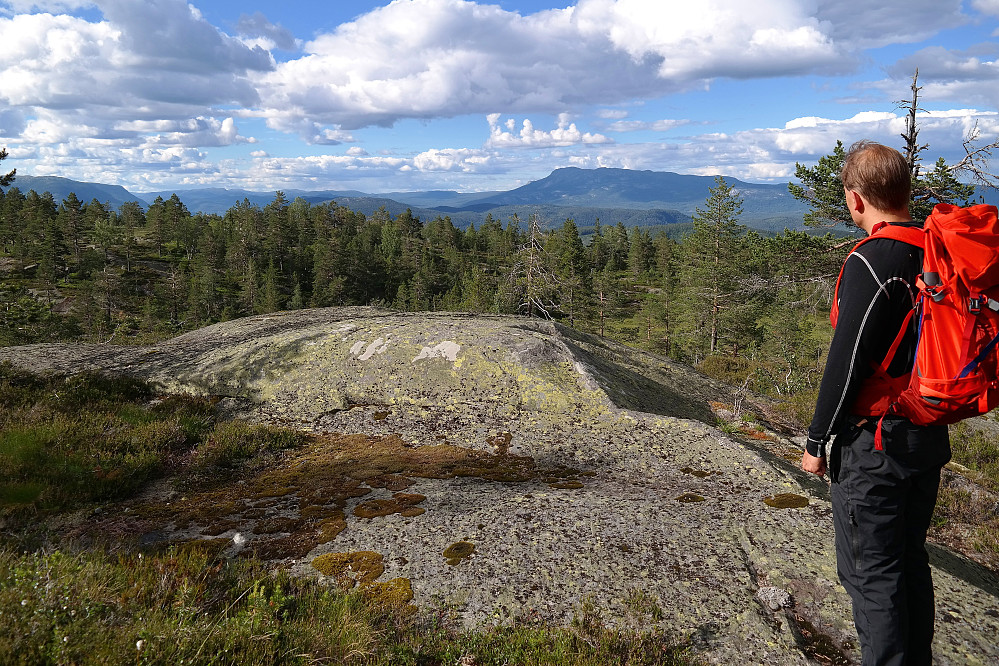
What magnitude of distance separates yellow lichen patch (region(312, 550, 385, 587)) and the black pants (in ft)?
14.1

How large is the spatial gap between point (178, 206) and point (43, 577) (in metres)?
149

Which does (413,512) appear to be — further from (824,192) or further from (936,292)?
(824,192)

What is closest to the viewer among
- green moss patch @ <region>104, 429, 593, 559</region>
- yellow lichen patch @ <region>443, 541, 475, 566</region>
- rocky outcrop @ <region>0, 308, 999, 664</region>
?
rocky outcrop @ <region>0, 308, 999, 664</region>

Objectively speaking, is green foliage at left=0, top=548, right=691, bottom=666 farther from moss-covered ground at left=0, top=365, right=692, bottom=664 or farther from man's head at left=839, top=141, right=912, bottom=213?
man's head at left=839, top=141, right=912, bottom=213

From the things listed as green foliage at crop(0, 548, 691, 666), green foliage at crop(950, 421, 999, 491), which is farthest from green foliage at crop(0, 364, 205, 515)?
green foliage at crop(950, 421, 999, 491)

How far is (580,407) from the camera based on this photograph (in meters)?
9.83

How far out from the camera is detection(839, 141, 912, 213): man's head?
345 centimetres

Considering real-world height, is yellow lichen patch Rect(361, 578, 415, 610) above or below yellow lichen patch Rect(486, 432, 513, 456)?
above

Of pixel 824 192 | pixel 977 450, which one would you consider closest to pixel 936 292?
pixel 977 450

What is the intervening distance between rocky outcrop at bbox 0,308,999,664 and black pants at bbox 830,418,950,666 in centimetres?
82

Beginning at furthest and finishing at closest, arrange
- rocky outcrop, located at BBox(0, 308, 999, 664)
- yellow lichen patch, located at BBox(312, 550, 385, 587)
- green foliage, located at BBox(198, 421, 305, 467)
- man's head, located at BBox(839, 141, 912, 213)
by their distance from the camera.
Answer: green foliage, located at BBox(198, 421, 305, 467)
yellow lichen patch, located at BBox(312, 550, 385, 587)
rocky outcrop, located at BBox(0, 308, 999, 664)
man's head, located at BBox(839, 141, 912, 213)

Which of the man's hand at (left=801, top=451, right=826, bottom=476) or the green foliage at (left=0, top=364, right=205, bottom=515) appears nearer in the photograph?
the man's hand at (left=801, top=451, right=826, bottom=476)

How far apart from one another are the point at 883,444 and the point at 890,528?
0.60 meters

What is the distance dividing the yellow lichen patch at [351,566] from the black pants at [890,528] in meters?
4.29
